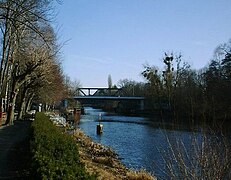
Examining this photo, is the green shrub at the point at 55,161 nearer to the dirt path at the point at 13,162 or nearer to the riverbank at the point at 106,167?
the dirt path at the point at 13,162

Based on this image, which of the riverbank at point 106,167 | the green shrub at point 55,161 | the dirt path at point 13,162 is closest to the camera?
the green shrub at point 55,161

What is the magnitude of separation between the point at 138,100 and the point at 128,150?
76235 mm

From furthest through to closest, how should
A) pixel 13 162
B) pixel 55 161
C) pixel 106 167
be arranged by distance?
pixel 106 167, pixel 13 162, pixel 55 161

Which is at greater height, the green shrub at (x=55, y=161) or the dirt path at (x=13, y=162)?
the green shrub at (x=55, y=161)

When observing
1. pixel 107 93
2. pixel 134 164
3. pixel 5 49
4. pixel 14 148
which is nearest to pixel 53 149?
pixel 14 148

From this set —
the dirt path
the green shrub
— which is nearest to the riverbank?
the green shrub

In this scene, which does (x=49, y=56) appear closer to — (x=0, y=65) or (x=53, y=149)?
(x=0, y=65)

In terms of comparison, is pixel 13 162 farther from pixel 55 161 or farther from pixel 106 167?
pixel 55 161

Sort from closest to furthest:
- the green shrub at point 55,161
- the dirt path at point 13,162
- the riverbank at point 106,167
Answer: the green shrub at point 55,161 < the dirt path at point 13,162 < the riverbank at point 106,167

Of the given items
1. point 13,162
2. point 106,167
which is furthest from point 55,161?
point 106,167

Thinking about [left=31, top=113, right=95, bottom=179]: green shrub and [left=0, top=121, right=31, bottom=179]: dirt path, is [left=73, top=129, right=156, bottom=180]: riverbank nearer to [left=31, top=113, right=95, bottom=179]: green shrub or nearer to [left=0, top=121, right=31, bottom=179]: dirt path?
[left=31, top=113, right=95, bottom=179]: green shrub

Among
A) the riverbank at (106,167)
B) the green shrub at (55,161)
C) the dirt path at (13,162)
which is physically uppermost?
the green shrub at (55,161)

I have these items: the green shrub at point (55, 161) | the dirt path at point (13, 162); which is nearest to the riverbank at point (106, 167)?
the green shrub at point (55, 161)

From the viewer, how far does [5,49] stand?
31219 millimetres
